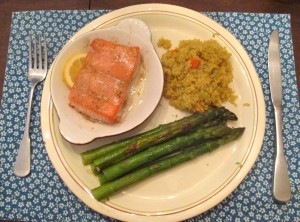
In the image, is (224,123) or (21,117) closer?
(224,123)

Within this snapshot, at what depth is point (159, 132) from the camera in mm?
2229

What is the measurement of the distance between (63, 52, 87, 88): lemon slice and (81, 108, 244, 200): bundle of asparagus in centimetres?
53

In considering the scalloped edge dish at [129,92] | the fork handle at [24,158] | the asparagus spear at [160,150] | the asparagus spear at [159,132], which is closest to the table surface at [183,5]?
the scalloped edge dish at [129,92]

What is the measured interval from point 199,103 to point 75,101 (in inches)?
34.0

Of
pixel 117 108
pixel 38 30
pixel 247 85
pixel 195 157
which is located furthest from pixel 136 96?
pixel 38 30

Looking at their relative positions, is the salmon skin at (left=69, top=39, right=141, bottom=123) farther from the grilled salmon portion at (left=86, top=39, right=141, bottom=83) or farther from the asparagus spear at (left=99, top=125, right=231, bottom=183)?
the asparagus spear at (left=99, top=125, right=231, bottom=183)

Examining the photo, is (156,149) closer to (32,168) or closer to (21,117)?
(32,168)

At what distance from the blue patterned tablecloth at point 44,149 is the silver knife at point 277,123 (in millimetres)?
58

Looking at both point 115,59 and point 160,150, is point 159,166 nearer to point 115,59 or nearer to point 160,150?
point 160,150

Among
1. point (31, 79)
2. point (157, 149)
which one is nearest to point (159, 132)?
point (157, 149)

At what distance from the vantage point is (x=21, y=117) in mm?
2494

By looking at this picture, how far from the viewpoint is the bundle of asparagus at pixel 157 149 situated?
2.15m

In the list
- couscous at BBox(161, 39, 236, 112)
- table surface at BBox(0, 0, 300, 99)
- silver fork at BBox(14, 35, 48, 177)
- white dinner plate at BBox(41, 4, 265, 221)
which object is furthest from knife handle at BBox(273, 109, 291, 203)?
silver fork at BBox(14, 35, 48, 177)

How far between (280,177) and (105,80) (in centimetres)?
139
